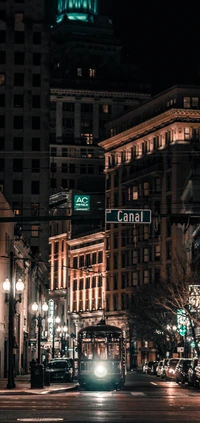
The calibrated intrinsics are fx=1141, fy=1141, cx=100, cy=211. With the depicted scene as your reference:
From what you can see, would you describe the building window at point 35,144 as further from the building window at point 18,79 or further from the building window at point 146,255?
the building window at point 146,255

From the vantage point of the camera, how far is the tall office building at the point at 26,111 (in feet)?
473

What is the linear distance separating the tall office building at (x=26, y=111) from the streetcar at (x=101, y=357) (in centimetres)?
8100

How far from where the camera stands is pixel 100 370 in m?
59.9

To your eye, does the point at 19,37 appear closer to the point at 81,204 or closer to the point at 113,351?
the point at 81,204

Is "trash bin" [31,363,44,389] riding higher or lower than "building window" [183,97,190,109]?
lower

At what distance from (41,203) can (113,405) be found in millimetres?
105694

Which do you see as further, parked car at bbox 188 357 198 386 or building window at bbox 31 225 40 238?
building window at bbox 31 225 40 238

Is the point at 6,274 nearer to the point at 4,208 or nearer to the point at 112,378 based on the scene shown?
the point at 4,208

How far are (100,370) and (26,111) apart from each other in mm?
88781

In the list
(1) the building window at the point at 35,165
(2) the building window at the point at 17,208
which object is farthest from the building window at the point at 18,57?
(2) the building window at the point at 17,208

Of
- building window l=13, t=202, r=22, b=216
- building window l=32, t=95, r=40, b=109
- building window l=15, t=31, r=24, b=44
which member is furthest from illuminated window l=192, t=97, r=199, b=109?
building window l=13, t=202, r=22, b=216

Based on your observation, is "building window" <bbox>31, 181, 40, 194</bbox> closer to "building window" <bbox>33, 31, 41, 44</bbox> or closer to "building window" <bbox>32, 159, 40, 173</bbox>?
"building window" <bbox>32, 159, 40, 173</bbox>

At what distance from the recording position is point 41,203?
144 meters

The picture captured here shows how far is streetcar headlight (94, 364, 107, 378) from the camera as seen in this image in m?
59.6
